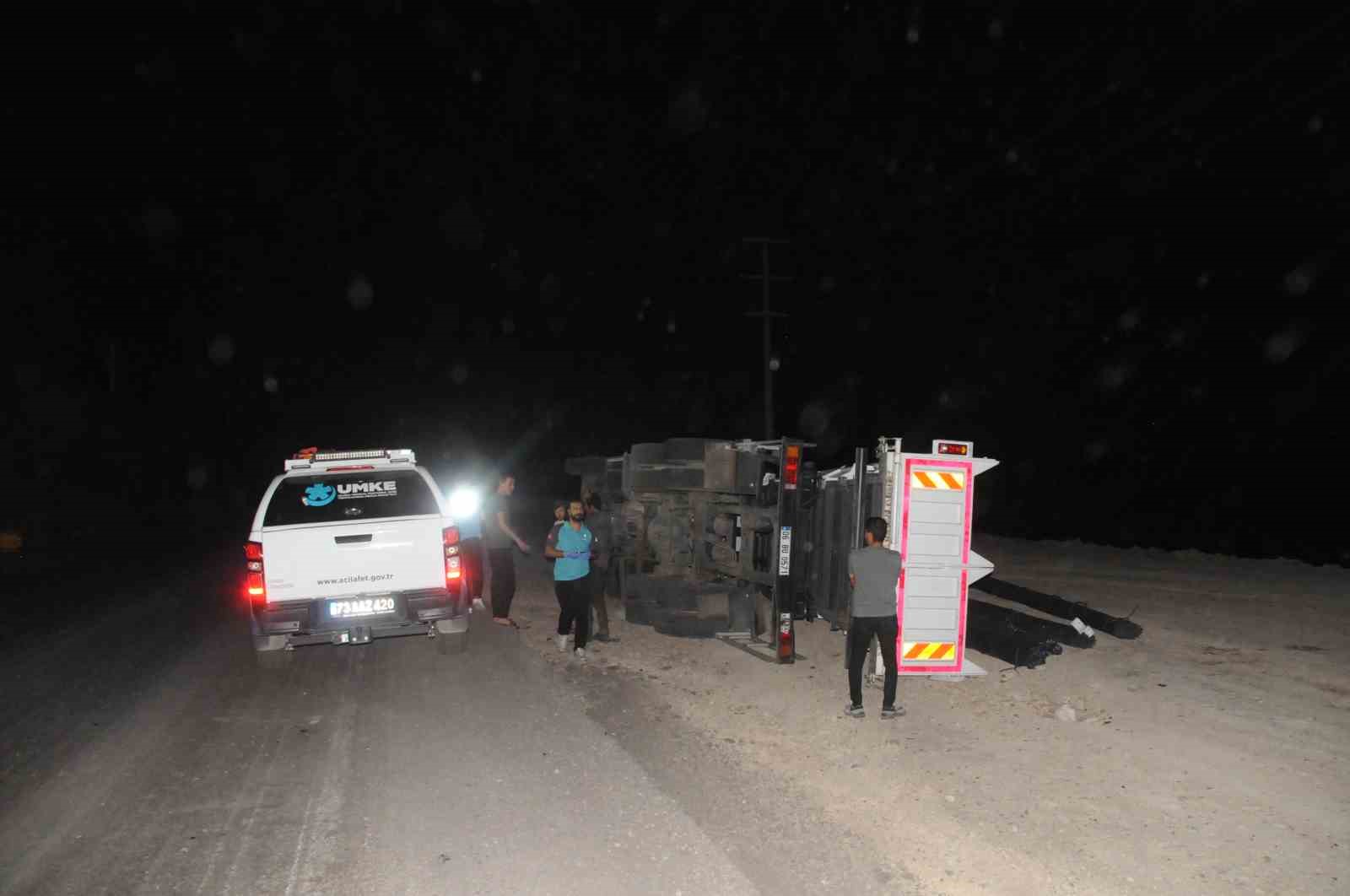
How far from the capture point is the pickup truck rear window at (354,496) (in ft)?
28.5

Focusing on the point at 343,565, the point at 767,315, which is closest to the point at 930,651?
the point at 343,565

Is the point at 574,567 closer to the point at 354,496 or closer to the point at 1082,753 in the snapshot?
the point at 354,496

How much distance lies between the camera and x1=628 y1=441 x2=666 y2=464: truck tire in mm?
11266

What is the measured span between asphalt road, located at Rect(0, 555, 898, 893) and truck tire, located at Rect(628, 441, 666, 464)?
10.3 ft

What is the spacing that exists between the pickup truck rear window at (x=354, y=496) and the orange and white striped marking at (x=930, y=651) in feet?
15.1

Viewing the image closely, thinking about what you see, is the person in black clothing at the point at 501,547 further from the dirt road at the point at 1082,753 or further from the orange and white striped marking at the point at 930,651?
the orange and white striped marking at the point at 930,651

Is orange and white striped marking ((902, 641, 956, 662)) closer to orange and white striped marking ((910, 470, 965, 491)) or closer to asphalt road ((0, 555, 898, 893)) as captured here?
orange and white striped marking ((910, 470, 965, 491))

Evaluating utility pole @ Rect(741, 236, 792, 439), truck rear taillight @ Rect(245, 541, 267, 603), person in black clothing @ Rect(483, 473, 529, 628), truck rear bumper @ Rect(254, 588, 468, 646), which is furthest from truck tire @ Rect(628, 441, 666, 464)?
utility pole @ Rect(741, 236, 792, 439)

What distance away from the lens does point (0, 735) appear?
22.6ft

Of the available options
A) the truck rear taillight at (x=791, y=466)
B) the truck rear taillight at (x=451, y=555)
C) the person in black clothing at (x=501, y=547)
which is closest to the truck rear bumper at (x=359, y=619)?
the truck rear taillight at (x=451, y=555)

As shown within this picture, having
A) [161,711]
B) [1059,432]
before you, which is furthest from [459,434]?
[161,711]

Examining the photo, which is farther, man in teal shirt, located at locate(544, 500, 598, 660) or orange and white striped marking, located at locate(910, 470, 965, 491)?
man in teal shirt, located at locate(544, 500, 598, 660)

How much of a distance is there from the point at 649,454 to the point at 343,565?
4.31 meters

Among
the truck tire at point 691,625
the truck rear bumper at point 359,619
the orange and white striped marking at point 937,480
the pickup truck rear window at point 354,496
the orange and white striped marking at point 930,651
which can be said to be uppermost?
the orange and white striped marking at point 937,480
